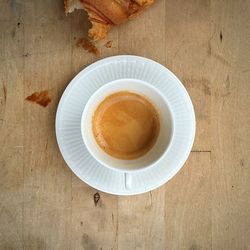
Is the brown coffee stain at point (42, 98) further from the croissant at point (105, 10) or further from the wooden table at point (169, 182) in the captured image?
the croissant at point (105, 10)

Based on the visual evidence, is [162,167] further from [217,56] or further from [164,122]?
[217,56]

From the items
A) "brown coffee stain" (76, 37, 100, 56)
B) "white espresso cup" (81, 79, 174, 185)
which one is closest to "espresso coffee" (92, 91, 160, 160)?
"white espresso cup" (81, 79, 174, 185)

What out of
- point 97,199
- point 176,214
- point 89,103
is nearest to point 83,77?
point 89,103

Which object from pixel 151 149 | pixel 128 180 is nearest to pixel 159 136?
pixel 151 149

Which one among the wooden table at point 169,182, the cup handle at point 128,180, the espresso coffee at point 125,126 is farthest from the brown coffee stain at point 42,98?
the cup handle at point 128,180

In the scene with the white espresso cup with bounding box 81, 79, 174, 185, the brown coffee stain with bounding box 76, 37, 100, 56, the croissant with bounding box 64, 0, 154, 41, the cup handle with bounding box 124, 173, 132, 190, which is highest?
the croissant with bounding box 64, 0, 154, 41

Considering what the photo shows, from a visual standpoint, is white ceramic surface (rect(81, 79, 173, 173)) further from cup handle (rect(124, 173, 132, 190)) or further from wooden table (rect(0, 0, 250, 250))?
wooden table (rect(0, 0, 250, 250))
